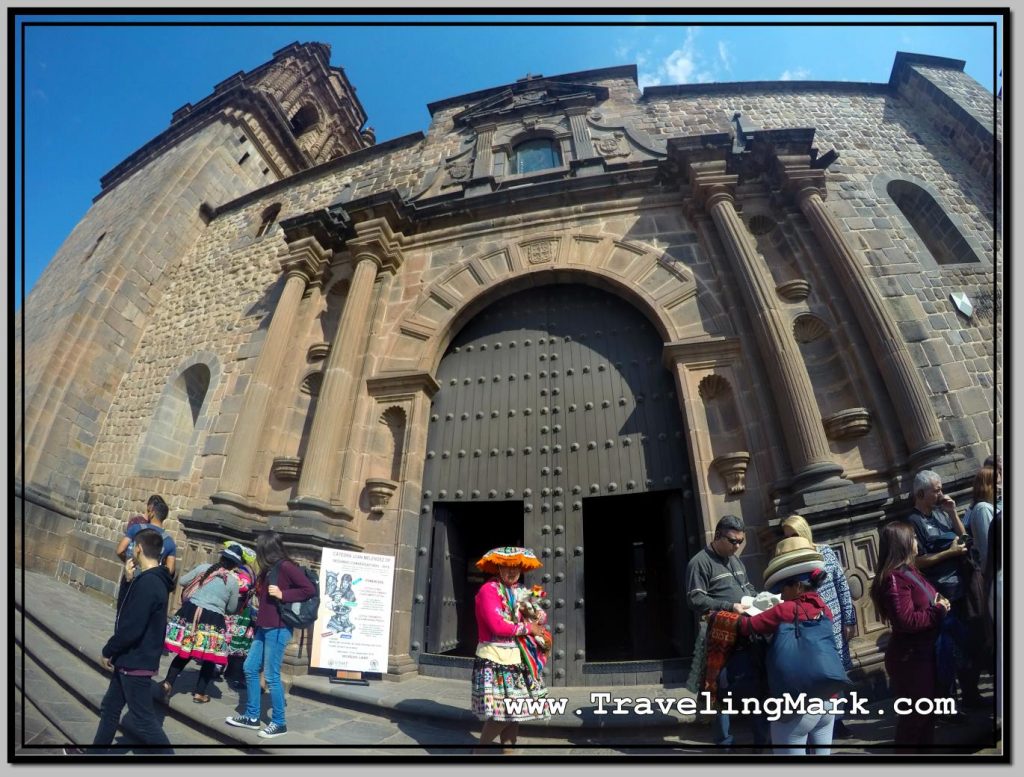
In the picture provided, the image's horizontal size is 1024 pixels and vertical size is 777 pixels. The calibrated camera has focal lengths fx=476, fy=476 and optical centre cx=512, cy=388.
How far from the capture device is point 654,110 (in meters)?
9.96

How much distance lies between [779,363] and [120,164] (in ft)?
75.0

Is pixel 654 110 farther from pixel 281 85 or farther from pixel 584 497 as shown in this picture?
pixel 281 85

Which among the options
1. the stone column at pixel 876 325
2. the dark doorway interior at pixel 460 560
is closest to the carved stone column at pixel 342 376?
the dark doorway interior at pixel 460 560

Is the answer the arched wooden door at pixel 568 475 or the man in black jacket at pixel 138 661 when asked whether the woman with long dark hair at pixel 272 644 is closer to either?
the man in black jacket at pixel 138 661

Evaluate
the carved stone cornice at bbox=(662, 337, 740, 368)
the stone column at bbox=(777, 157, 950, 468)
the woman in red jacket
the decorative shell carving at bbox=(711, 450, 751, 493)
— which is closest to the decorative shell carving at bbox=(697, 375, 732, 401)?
the carved stone cornice at bbox=(662, 337, 740, 368)

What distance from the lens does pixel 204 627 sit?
14.1 ft

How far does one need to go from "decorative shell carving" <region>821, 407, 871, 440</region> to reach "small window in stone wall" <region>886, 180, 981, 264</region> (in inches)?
183

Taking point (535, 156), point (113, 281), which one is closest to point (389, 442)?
point (535, 156)

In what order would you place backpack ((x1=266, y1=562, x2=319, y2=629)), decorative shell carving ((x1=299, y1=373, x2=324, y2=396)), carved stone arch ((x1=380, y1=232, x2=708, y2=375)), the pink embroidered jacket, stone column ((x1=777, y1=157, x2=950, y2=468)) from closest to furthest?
1. the pink embroidered jacket
2. backpack ((x1=266, y1=562, x2=319, y2=629))
3. stone column ((x1=777, y1=157, x2=950, y2=468))
4. carved stone arch ((x1=380, y1=232, x2=708, y2=375))
5. decorative shell carving ((x1=299, y1=373, x2=324, y2=396))

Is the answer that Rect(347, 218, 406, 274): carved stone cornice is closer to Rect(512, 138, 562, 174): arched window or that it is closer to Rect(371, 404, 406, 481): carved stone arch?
Rect(371, 404, 406, 481): carved stone arch

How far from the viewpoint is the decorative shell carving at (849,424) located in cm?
507

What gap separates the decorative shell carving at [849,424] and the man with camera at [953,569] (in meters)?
1.70

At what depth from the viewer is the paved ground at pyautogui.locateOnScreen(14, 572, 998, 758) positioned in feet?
10.4

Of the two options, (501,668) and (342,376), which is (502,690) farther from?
(342,376)
